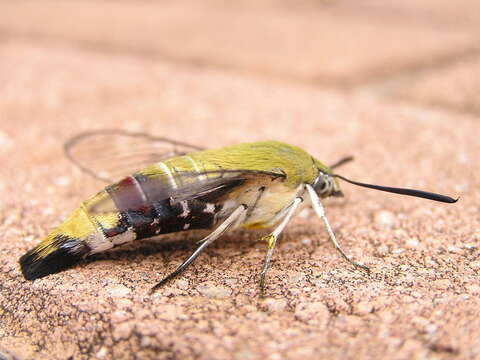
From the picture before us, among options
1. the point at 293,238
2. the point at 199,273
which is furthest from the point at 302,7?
the point at 199,273

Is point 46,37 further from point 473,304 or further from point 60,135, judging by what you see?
point 473,304

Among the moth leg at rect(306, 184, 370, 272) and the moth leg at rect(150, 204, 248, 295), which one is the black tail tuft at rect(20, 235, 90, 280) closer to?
the moth leg at rect(150, 204, 248, 295)

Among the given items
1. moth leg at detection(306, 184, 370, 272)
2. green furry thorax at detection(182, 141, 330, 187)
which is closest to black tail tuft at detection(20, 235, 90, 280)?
green furry thorax at detection(182, 141, 330, 187)

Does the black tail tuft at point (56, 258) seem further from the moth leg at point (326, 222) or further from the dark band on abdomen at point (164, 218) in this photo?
the moth leg at point (326, 222)

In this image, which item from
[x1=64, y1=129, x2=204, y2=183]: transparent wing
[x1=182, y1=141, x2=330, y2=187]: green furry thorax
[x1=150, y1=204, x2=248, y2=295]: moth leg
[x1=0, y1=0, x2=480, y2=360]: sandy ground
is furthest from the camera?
[x1=64, y1=129, x2=204, y2=183]: transparent wing

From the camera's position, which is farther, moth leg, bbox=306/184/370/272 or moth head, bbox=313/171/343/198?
moth head, bbox=313/171/343/198

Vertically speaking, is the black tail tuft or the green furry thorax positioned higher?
the green furry thorax

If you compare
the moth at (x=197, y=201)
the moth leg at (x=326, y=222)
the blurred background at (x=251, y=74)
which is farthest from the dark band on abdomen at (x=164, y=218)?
the blurred background at (x=251, y=74)
